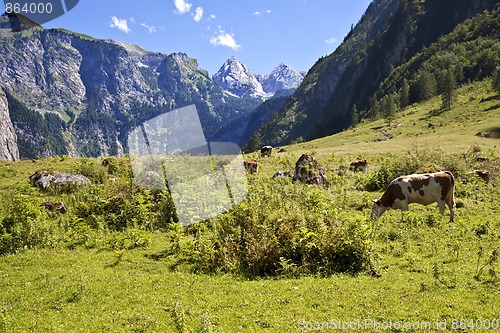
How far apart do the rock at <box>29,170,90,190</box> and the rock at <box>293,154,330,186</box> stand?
15.6 m

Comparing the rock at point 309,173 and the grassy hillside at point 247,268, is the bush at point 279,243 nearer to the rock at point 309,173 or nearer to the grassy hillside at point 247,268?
the grassy hillside at point 247,268

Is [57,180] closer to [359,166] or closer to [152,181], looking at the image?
[152,181]

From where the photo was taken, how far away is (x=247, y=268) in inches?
461

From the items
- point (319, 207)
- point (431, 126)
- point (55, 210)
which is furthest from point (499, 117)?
point (55, 210)

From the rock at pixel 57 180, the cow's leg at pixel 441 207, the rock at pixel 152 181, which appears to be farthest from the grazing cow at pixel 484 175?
the rock at pixel 57 180

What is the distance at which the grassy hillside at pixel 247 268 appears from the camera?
26.3 ft

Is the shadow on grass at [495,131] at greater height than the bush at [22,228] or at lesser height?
lesser

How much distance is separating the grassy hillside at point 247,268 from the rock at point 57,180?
2.65 m

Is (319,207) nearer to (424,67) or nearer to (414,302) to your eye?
(414,302)

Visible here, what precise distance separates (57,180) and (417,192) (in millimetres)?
22243

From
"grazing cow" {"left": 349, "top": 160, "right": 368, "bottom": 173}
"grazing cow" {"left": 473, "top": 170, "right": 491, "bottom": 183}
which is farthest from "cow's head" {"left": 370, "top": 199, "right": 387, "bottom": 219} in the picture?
"grazing cow" {"left": 349, "top": 160, "right": 368, "bottom": 173}

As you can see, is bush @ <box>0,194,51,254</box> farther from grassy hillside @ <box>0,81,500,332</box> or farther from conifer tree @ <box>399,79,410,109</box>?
conifer tree @ <box>399,79,410,109</box>

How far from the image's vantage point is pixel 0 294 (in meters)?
9.45

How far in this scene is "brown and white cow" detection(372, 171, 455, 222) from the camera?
18641 mm
